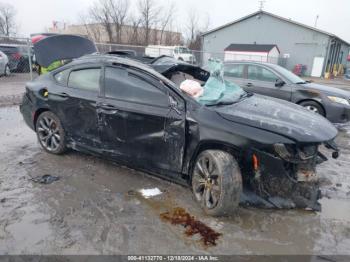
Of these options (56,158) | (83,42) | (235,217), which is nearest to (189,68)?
(235,217)

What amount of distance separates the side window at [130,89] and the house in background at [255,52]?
978 inches

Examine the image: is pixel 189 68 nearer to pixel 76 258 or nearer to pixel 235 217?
pixel 235 217

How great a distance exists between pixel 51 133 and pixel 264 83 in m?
5.10

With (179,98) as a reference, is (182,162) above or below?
below

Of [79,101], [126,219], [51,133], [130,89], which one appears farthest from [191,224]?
[51,133]

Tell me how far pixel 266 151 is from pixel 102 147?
2235mm

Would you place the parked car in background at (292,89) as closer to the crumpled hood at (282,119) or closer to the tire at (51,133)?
the crumpled hood at (282,119)

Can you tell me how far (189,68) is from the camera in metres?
4.34

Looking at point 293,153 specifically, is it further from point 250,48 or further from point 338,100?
point 250,48

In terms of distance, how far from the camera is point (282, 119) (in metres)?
3.34

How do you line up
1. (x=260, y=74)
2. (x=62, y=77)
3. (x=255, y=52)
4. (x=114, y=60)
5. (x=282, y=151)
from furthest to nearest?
(x=255, y=52), (x=260, y=74), (x=62, y=77), (x=114, y=60), (x=282, y=151)

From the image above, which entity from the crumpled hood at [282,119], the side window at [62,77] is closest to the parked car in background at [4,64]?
the side window at [62,77]

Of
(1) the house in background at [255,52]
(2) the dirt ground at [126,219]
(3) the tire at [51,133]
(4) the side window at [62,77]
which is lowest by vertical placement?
(2) the dirt ground at [126,219]

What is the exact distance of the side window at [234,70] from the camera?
793cm
